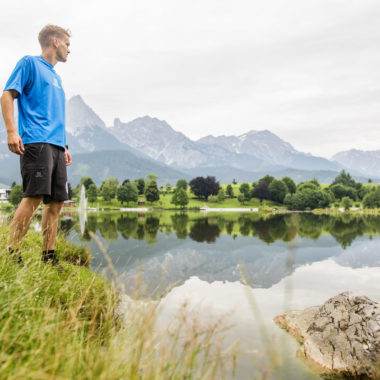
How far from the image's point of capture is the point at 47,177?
4.54 m

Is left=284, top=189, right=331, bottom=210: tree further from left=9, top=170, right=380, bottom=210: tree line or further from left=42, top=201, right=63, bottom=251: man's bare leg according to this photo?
left=42, top=201, right=63, bottom=251: man's bare leg

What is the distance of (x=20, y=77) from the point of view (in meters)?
4.63

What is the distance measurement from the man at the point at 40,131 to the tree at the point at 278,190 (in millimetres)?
101524

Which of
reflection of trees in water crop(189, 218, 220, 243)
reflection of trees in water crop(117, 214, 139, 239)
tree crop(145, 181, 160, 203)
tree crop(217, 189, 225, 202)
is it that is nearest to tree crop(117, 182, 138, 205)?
tree crop(145, 181, 160, 203)

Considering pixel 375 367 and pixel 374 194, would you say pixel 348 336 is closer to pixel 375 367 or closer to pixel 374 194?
pixel 375 367

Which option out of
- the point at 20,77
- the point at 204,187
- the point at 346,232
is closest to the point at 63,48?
the point at 20,77

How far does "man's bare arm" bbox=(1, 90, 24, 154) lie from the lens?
13.7ft

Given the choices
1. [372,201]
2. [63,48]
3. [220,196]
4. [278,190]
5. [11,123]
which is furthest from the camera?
[220,196]

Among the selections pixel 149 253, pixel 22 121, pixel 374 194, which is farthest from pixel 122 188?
pixel 22 121

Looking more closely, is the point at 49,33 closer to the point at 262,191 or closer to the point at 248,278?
the point at 248,278

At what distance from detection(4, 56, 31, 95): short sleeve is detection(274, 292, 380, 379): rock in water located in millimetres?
5515

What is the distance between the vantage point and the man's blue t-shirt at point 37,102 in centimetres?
461

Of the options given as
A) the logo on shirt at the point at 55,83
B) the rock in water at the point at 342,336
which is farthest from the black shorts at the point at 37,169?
the rock in water at the point at 342,336

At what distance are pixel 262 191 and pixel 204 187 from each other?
1866 cm
